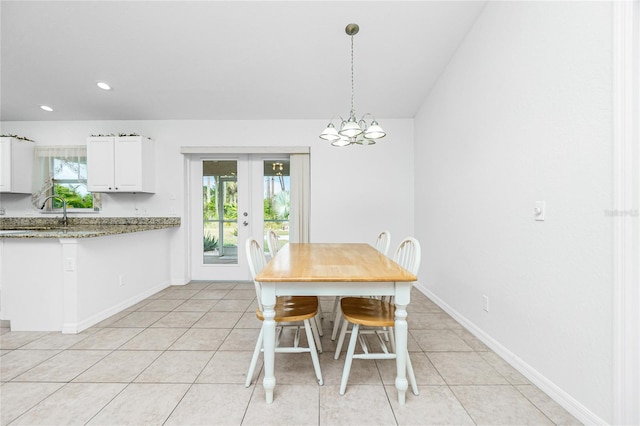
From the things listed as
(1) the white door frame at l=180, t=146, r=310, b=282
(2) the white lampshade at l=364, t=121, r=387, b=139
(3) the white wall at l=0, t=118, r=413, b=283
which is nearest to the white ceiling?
(3) the white wall at l=0, t=118, r=413, b=283

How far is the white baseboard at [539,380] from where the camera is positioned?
1300 millimetres

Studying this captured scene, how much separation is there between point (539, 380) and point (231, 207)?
3.81 metres

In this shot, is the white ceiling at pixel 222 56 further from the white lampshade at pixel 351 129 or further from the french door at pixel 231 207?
the white lampshade at pixel 351 129

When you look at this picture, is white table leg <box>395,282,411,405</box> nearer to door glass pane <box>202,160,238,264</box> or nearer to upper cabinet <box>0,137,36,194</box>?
door glass pane <box>202,160,238,264</box>

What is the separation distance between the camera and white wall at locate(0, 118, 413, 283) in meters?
3.81

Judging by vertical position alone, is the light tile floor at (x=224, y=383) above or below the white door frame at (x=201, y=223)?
below

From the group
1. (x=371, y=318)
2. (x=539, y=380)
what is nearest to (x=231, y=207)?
(x=371, y=318)

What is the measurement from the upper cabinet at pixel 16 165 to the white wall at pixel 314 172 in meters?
0.20

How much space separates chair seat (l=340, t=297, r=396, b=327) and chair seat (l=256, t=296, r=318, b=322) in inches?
8.3

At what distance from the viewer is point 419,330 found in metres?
2.34

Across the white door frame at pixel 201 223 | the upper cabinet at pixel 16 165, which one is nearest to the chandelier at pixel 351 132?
the white door frame at pixel 201 223

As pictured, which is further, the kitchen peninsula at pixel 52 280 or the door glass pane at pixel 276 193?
the door glass pane at pixel 276 193

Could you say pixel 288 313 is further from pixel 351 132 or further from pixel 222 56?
pixel 222 56

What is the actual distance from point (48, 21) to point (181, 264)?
2932 mm
